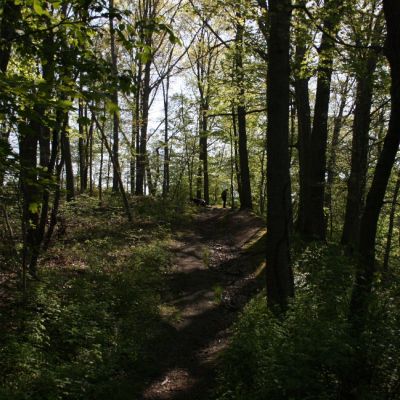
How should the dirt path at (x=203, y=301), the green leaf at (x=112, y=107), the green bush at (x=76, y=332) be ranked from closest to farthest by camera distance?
the green leaf at (x=112, y=107)
the green bush at (x=76, y=332)
the dirt path at (x=203, y=301)

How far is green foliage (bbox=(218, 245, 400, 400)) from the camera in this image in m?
3.08

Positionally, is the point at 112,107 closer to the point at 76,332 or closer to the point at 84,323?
the point at 76,332

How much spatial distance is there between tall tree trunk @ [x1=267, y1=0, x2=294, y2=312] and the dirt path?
5.45 feet

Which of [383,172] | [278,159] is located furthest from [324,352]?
[278,159]

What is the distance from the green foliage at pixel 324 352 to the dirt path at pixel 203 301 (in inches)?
30.8

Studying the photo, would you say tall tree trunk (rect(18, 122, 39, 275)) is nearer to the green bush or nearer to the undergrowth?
the undergrowth

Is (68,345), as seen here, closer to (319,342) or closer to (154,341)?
(154,341)

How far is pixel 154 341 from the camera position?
19.6ft

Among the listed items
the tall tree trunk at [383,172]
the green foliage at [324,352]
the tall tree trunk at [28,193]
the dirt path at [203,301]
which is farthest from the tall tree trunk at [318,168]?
the tall tree trunk at [28,193]

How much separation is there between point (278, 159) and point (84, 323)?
4.65 m

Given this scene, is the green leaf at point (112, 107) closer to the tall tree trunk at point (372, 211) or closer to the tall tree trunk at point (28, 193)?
the tall tree trunk at point (28, 193)

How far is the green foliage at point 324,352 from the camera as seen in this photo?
10.1 feet

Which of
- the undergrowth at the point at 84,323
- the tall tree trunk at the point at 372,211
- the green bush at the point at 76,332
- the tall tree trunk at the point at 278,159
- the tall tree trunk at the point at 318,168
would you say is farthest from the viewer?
the tall tree trunk at the point at 318,168

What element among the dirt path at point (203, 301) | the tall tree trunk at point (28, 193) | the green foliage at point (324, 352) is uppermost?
the tall tree trunk at point (28, 193)
